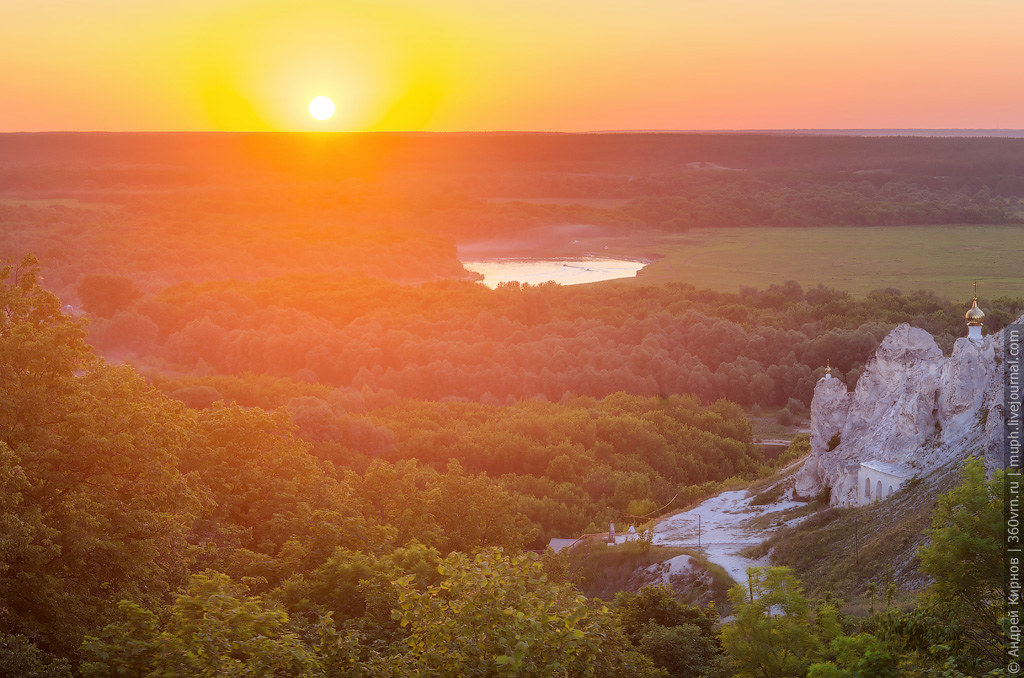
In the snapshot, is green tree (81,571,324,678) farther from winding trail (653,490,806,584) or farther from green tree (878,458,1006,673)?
winding trail (653,490,806,584)

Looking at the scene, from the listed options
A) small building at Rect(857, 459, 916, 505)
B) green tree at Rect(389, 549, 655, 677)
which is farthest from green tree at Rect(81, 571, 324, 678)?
small building at Rect(857, 459, 916, 505)

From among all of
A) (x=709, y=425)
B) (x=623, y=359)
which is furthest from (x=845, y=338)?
(x=709, y=425)

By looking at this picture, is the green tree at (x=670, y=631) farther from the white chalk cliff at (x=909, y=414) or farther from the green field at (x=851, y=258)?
the green field at (x=851, y=258)

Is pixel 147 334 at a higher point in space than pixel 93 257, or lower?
lower

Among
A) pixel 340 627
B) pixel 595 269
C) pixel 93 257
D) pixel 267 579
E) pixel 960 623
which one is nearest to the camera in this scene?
pixel 960 623

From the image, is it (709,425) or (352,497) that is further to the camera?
(709,425)

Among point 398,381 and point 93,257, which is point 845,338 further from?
point 93,257

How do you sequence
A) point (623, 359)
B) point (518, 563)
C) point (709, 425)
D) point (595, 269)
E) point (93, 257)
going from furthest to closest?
point (595, 269), point (93, 257), point (623, 359), point (709, 425), point (518, 563)
